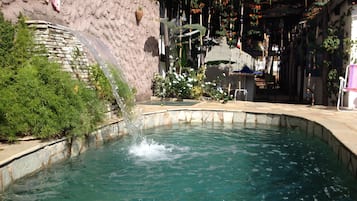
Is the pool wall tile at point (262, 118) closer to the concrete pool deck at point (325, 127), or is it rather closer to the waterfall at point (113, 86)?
the concrete pool deck at point (325, 127)

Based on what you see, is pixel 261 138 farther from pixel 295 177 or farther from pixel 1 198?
pixel 1 198

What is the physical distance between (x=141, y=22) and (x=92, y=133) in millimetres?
5684

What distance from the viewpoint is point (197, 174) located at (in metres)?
4.48

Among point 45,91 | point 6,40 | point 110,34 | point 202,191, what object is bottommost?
point 202,191

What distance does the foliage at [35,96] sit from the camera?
14.4ft

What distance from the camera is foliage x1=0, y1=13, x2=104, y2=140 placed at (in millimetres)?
4391

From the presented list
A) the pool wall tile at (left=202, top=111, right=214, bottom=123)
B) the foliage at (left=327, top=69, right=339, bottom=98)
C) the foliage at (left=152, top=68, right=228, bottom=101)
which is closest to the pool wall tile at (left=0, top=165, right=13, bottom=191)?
the pool wall tile at (left=202, top=111, right=214, bottom=123)

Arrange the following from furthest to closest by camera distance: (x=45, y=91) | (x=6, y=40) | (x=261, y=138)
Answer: (x=261, y=138) < (x=6, y=40) < (x=45, y=91)

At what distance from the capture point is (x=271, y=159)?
5.26m

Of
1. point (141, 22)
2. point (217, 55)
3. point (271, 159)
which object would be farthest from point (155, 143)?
point (217, 55)

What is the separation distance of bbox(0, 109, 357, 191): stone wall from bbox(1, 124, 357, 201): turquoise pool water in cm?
12

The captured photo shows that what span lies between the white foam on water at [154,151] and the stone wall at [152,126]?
63 cm

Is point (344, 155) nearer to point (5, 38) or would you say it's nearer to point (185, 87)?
point (5, 38)

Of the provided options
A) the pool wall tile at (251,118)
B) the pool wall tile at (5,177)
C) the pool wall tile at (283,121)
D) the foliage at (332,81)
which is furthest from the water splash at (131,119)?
the foliage at (332,81)
